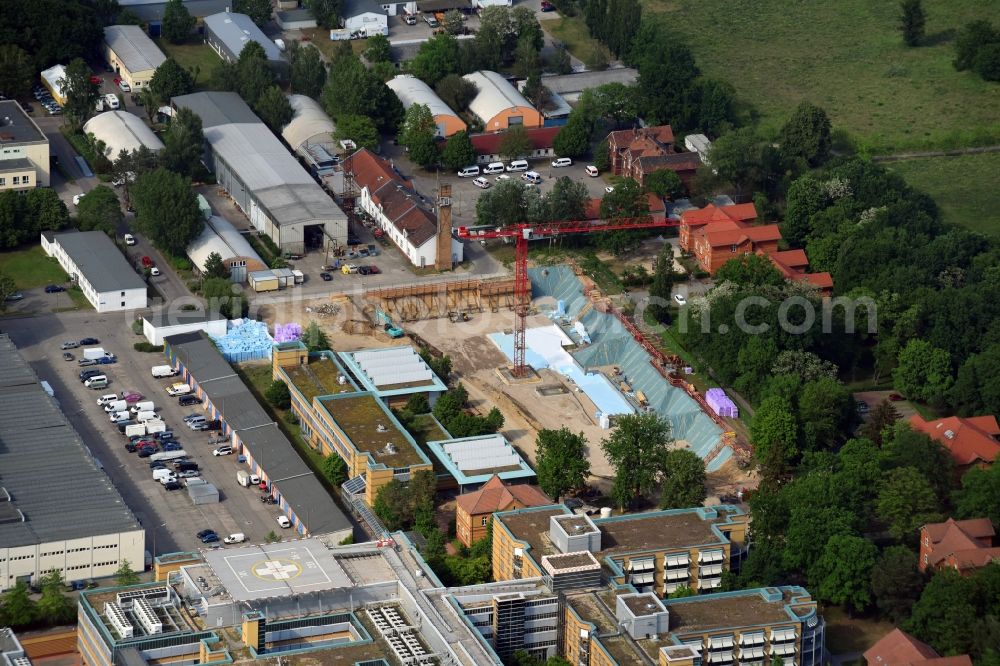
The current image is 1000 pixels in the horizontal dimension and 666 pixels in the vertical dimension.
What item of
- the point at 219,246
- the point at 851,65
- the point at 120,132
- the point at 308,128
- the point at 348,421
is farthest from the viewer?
the point at 851,65

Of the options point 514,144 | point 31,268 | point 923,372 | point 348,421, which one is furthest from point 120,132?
point 923,372

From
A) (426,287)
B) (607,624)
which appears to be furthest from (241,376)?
(607,624)

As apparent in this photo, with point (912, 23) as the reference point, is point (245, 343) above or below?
below

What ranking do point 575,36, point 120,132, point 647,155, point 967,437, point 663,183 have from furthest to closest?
point 575,36
point 647,155
point 120,132
point 663,183
point 967,437

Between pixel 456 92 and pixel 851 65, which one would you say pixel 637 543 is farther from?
pixel 851 65

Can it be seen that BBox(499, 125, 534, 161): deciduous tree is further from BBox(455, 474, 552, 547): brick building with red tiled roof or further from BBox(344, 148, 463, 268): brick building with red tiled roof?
BBox(455, 474, 552, 547): brick building with red tiled roof

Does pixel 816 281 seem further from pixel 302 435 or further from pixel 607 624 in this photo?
pixel 607 624
